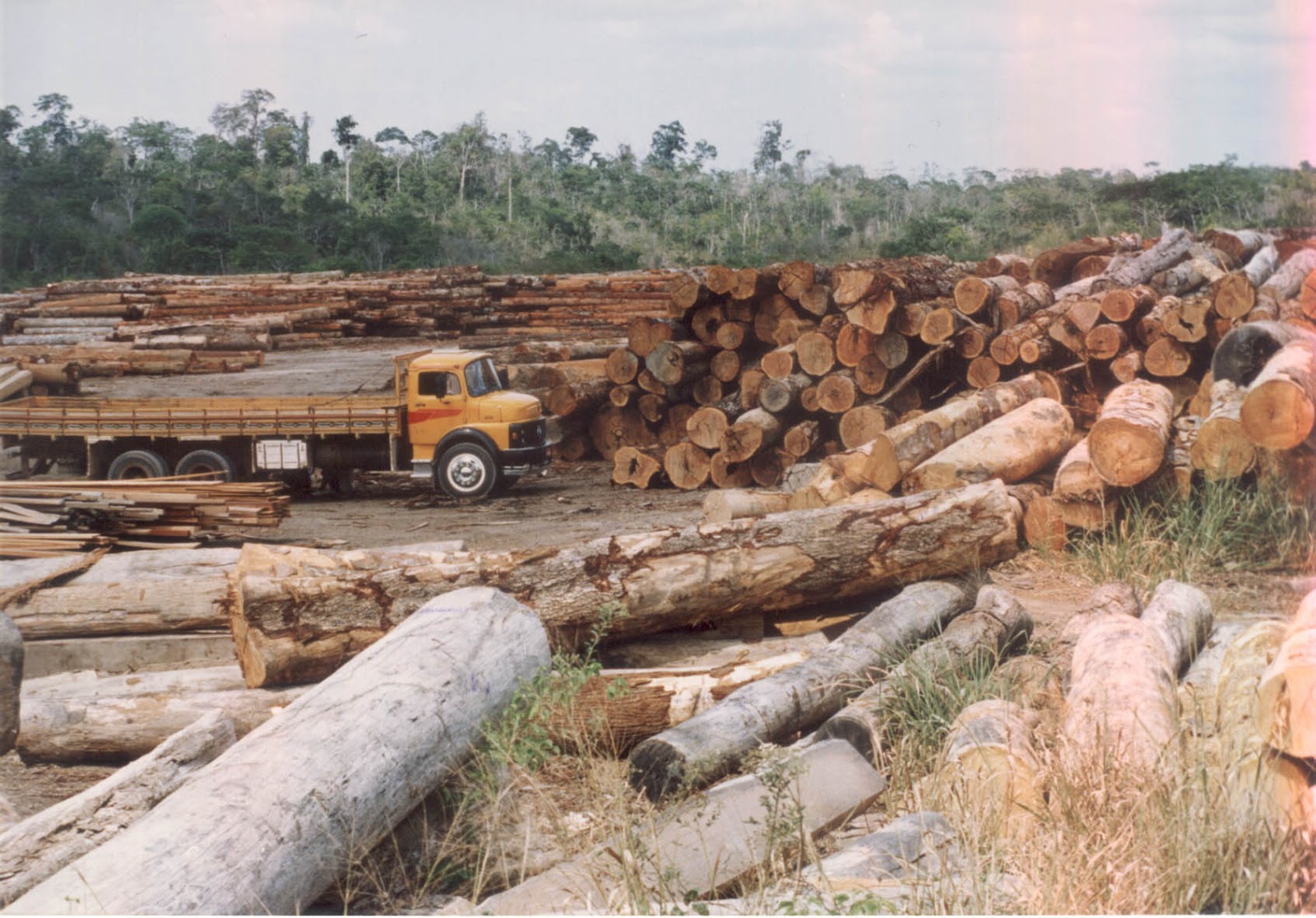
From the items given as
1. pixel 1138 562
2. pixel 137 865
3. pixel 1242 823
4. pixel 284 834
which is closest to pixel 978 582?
pixel 1138 562

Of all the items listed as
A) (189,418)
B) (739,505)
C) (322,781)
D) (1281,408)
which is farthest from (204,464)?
(1281,408)

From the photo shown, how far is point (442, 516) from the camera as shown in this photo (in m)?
9.99

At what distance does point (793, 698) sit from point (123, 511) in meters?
5.01

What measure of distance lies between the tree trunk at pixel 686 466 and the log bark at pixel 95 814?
701 cm

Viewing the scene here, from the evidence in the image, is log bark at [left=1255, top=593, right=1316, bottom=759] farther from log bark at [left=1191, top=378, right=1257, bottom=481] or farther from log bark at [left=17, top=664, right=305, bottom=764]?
log bark at [left=1191, top=378, right=1257, bottom=481]

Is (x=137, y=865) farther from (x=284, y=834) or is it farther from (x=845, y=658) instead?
(x=845, y=658)

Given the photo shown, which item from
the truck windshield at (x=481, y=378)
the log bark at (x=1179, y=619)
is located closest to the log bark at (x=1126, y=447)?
the log bark at (x=1179, y=619)

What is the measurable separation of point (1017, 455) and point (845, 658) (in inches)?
135

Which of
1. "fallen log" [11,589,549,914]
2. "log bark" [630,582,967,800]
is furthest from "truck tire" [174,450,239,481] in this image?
"log bark" [630,582,967,800]

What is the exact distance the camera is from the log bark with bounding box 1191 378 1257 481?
25.5 feet

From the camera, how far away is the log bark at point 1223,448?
7770mm

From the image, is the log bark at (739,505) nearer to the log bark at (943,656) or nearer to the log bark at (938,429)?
the log bark at (938,429)

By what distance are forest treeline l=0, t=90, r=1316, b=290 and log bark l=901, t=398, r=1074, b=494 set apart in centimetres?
262

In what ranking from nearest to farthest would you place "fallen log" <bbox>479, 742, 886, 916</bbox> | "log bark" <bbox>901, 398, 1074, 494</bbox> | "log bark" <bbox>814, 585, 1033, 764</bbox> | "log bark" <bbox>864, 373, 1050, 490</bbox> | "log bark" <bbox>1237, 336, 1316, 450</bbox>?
"fallen log" <bbox>479, 742, 886, 916</bbox>
"log bark" <bbox>814, 585, 1033, 764</bbox>
"log bark" <bbox>1237, 336, 1316, 450</bbox>
"log bark" <bbox>901, 398, 1074, 494</bbox>
"log bark" <bbox>864, 373, 1050, 490</bbox>
